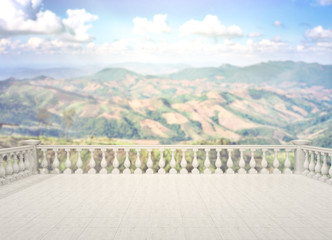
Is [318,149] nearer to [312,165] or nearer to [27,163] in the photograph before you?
[312,165]

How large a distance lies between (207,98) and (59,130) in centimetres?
4139

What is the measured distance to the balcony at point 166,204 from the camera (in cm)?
296

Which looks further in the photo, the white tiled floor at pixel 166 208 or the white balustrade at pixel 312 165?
the white balustrade at pixel 312 165

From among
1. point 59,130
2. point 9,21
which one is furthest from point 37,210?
point 59,130

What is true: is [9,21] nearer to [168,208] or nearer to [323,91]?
[168,208]

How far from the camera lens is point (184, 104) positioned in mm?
81188

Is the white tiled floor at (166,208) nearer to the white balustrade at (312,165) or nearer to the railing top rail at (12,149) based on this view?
the white balustrade at (312,165)

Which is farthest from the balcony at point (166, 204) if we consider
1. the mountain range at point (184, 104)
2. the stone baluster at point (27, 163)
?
the mountain range at point (184, 104)

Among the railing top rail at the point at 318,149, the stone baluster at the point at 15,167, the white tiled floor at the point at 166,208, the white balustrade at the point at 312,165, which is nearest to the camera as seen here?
the white tiled floor at the point at 166,208

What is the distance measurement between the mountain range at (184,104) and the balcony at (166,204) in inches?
1910

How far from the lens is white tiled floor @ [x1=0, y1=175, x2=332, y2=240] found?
2.93 metres

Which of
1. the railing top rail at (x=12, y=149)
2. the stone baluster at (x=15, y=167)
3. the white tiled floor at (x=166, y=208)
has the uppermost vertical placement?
the railing top rail at (x=12, y=149)

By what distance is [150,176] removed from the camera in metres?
5.76

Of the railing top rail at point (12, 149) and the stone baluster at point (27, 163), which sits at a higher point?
the railing top rail at point (12, 149)
